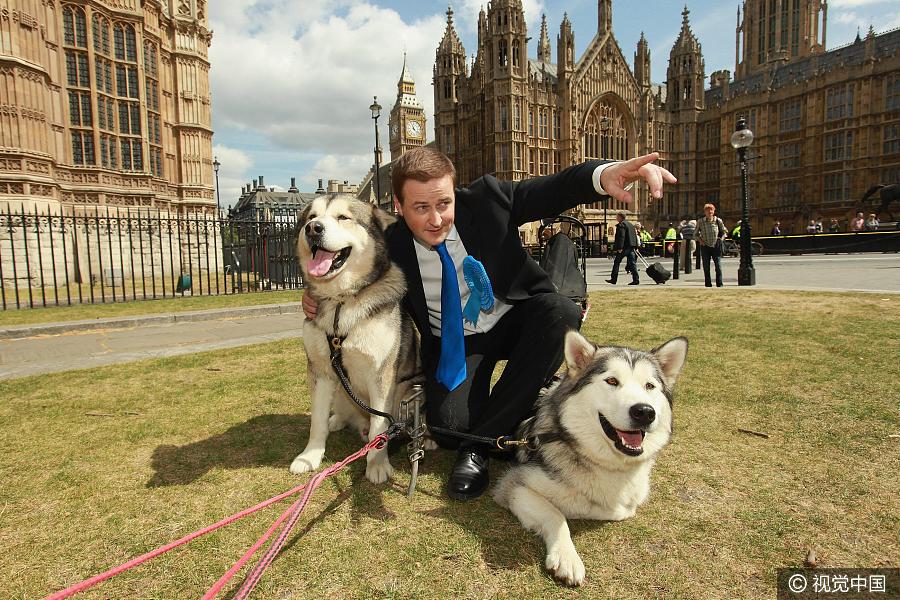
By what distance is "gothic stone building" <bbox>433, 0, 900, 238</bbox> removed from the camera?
144ft

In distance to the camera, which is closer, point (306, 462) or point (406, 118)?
point (306, 462)

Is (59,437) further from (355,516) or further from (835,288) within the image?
(835,288)

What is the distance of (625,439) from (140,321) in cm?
940

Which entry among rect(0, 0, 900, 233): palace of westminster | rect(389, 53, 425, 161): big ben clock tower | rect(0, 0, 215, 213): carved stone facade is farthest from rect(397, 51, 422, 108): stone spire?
rect(0, 0, 215, 213): carved stone facade

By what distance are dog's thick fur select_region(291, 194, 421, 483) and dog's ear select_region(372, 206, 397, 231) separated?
2cm

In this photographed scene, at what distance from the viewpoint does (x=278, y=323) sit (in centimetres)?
905

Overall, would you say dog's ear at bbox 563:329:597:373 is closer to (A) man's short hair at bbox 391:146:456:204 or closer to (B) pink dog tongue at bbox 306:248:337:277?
(A) man's short hair at bbox 391:146:456:204

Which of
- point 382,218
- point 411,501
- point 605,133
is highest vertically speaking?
point 605,133

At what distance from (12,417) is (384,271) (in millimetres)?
3578

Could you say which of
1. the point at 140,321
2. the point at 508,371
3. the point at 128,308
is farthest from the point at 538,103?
the point at 508,371

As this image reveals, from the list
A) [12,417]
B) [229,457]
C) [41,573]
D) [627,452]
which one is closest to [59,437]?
[12,417]

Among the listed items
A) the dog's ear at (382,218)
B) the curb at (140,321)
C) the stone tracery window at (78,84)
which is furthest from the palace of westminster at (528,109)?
the dog's ear at (382,218)

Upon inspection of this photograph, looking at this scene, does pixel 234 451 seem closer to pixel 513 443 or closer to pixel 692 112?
pixel 513 443

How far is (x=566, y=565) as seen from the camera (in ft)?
6.42
